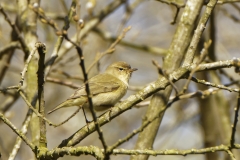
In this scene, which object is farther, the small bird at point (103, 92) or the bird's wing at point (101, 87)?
the bird's wing at point (101, 87)

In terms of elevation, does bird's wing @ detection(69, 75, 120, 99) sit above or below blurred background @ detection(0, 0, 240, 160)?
below

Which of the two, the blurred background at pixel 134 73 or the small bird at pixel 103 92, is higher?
the blurred background at pixel 134 73

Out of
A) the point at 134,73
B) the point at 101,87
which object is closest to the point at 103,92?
the point at 101,87

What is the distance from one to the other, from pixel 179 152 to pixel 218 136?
151 inches

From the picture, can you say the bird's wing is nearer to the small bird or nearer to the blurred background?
the small bird

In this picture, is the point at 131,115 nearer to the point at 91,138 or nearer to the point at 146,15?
the point at 91,138

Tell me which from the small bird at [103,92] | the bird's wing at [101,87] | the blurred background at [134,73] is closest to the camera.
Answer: the small bird at [103,92]

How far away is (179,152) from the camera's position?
8.02 feet

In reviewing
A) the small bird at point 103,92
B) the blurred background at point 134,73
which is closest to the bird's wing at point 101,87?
the small bird at point 103,92

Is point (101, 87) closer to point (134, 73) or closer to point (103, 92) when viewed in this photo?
point (103, 92)

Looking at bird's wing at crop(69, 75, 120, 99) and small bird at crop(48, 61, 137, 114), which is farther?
bird's wing at crop(69, 75, 120, 99)

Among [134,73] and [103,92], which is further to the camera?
[134,73]

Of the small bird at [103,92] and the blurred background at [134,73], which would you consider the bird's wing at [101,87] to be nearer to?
the small bird at [103,92]

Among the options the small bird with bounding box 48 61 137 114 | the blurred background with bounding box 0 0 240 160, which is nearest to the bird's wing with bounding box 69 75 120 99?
the small bird with bounding box 48 61 137 114
